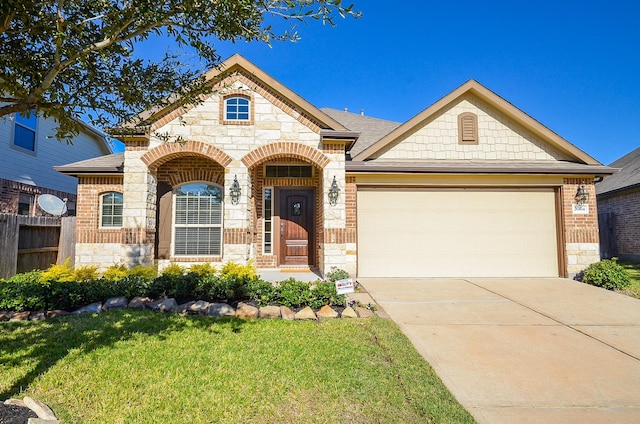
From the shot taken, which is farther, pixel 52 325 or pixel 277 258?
pixel 277 258

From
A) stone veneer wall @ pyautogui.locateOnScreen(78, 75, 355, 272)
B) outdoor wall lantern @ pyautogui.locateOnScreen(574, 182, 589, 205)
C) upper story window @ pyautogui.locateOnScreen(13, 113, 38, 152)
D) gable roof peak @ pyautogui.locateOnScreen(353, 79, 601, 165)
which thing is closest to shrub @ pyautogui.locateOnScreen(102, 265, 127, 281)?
stone veneer wall @ pyautogui.locateOnScreen(78, 75, 355, 272)

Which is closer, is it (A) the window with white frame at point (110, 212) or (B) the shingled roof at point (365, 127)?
(A) the window with white frame at point (110, 212)

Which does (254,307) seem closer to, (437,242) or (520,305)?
(520,305)

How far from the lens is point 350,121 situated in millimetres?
14008

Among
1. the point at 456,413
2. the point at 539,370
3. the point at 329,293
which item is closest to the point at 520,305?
the point at 539,370

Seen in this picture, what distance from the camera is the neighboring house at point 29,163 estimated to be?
11.4 meters

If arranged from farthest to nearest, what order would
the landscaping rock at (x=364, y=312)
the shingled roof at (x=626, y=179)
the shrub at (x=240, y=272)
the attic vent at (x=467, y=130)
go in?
the shingled roof at (x=626, y=179)
the attic vent at (x=467, y=130)
the shrub at (x=240, y=272)
the landscaping rock at (x=364, y=312)

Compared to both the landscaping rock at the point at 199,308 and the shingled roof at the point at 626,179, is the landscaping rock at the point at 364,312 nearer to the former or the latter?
the landscaping rock at the point at 199,308

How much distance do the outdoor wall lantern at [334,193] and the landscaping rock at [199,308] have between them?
14.0 ft

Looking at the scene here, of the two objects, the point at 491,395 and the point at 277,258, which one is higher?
the point at 277,258

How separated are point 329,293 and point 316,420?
3.23 m

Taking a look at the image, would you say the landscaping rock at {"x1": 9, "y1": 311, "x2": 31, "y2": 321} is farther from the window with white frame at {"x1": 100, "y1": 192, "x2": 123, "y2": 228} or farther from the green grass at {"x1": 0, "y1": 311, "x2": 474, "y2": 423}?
the window with white frame at {"x1": 100, "y1": 192, "x2": 123, "y2": 228}

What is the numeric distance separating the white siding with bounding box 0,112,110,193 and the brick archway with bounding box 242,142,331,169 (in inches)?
252

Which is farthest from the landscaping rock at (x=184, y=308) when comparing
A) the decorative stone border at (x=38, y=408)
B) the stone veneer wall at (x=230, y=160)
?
the stone veneer wall at (x=230, y=160)
